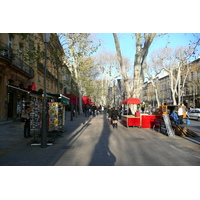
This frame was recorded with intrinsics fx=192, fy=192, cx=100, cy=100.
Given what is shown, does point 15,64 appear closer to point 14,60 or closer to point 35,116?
point 14,60

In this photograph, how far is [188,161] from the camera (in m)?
5.80

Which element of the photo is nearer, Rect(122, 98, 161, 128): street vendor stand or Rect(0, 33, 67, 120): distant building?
Rect(0, 33, 67, 120): distant building

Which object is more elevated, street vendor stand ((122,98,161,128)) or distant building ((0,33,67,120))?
distant building ((0,33,67,120))

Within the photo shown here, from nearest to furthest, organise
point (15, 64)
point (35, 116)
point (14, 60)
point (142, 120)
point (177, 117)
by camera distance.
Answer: point (35, 116) < point (142, 120) < point (177, 117) < point (14, 60) < point (15, 64)

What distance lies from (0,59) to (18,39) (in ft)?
20.2

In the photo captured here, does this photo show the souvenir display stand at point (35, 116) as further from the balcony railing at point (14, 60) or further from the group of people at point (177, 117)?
the group of people at point (177, 117)

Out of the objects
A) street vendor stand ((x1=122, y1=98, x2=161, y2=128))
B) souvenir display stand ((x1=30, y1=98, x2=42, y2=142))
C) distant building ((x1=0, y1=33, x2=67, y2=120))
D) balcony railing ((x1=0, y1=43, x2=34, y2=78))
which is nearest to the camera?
souvenir display stand ((x1=30, y1=98, x2=42, y2=142))

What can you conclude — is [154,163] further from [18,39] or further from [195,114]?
[195,114]

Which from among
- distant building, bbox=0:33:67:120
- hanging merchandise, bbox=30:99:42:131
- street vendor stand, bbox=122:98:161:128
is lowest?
street vendor stand, bbox=122:98:161:128

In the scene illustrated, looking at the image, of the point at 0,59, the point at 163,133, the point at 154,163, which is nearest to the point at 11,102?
the point at 0,59

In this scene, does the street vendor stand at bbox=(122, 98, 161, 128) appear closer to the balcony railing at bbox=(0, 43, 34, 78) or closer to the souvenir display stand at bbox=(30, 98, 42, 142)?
the souvenir display stand at bbox=(30, 98, 42, 142)

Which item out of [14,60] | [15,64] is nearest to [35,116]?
[14,60]

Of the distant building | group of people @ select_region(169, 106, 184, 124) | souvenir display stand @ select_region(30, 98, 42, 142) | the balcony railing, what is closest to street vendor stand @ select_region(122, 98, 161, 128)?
group of people @ select_region(169, 106, 184, 124)
